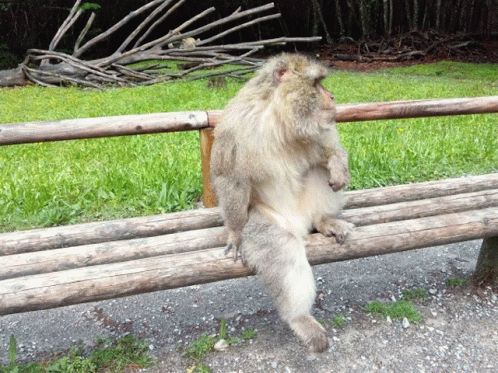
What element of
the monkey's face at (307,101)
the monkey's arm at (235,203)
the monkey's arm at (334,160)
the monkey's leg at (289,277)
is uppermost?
the monkey's face at (307,101)

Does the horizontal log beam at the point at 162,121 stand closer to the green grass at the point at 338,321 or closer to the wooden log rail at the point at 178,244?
the wooden log rail at the point at 178,244

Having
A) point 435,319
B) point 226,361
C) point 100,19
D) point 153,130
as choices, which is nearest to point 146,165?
point 153,130

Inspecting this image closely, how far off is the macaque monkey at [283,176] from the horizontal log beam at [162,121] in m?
0.80

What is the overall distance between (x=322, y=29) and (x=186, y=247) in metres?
16.2

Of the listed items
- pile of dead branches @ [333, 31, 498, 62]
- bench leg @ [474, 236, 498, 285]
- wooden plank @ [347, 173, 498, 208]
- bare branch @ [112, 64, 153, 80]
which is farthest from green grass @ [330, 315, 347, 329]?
pile of dead branches @ [333, 31, 498, 62]

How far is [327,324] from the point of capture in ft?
9.52

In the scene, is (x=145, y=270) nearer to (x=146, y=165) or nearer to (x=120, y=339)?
(x=120, y=339)

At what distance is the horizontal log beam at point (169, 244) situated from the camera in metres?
2.42

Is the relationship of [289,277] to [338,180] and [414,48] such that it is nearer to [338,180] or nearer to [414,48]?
[338,180]

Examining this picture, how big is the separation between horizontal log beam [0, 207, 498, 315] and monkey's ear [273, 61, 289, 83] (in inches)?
30.5

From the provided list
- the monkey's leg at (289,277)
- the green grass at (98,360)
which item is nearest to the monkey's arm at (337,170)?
the monkey's leg at (289,277)

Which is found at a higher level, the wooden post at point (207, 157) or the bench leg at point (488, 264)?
the wooden post at point (207, 157)

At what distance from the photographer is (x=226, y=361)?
2621 mm

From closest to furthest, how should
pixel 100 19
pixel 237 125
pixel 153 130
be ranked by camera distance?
pixel 237 125
pixel 153 130
pixel 100 19
